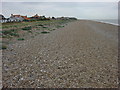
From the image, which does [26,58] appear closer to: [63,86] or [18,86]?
[18,86]

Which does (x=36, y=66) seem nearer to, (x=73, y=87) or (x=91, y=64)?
(x=73, y=87)

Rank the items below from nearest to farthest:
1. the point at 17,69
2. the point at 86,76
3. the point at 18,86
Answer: the point at 18,86, the point at 86,76, the point at 17,69

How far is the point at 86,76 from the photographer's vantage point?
4.77 metres

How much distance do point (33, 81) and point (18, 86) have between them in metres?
0.55

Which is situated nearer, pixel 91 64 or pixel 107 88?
pixel 107 88

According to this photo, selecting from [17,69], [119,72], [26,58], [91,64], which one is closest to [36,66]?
[17,69]

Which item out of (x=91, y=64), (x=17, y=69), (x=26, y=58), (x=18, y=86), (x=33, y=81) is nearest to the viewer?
(x=18, y=86)

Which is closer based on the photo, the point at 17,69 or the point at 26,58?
the point at 17,69

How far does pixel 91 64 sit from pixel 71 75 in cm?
171

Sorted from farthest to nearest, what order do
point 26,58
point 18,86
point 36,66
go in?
point 26,58, point 36,66, point 18,86

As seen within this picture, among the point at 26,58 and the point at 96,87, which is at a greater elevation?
the point at 26,58

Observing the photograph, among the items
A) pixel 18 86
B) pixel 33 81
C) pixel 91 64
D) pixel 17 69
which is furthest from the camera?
pixel 91 64

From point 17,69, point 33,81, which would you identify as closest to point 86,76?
point 33,81

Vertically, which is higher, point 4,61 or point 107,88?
point 4,61
